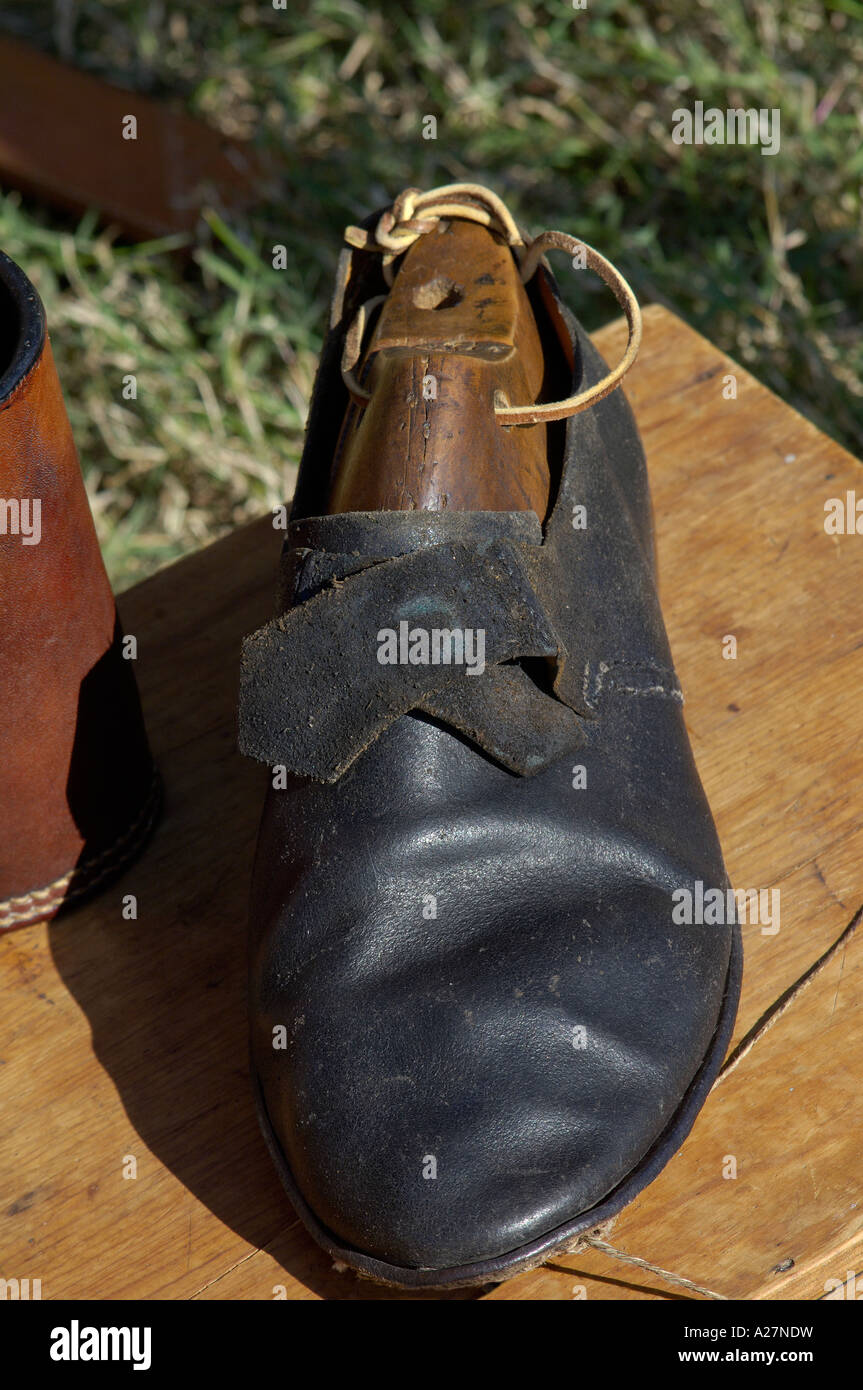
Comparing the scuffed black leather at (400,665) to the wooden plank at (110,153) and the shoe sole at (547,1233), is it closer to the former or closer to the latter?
the shoe sole at (547,1233)

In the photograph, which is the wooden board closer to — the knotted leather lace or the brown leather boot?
the brown leather boot

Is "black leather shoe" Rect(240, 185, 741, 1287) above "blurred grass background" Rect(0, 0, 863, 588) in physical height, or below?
below


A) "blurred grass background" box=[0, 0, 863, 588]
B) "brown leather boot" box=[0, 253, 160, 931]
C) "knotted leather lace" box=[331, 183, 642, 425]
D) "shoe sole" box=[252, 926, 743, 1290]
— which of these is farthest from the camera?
"blurred grass background" box=[0, 0, 863, 588]

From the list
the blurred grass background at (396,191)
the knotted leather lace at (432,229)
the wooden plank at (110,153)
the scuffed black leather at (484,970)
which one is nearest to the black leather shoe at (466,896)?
the scuffed black leather at (484,970)

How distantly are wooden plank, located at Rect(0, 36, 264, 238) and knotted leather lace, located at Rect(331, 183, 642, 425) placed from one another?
141 cm

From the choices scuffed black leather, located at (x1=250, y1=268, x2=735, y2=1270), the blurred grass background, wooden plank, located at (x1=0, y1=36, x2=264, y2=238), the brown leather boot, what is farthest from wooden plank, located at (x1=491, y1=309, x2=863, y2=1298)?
wooden plank, located at (x1=0, y1=36, x2=264, y2=238)

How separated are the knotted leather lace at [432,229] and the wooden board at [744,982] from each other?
348 millimetres

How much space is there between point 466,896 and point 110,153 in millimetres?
2071

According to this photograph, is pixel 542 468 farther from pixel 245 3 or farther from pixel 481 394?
pixel 245 3

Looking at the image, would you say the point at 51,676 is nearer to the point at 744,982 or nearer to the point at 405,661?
the point at 405,661

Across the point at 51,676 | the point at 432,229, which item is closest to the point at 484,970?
the point at 51,676

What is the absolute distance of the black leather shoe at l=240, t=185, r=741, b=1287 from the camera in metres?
0.95

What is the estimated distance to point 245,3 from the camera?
119 inches

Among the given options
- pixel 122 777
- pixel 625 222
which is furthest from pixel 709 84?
pixel 122 777
